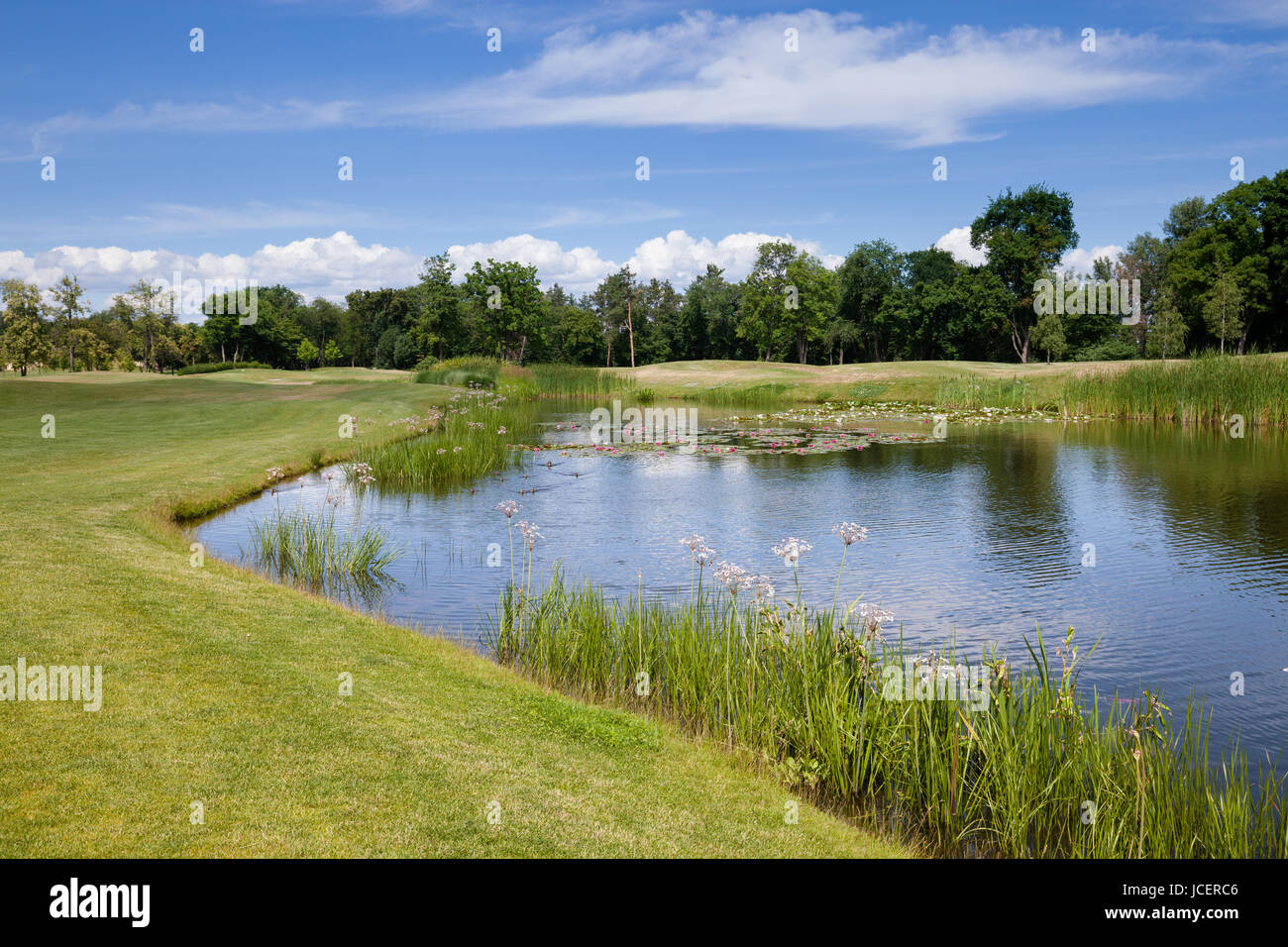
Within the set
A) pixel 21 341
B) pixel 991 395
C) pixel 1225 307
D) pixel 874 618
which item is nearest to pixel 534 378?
pixel 991 395

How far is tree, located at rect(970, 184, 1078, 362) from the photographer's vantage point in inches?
2948

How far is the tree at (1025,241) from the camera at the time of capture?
7488cm

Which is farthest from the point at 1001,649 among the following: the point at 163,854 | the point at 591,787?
the point at 163,854

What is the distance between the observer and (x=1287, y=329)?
6856 cm

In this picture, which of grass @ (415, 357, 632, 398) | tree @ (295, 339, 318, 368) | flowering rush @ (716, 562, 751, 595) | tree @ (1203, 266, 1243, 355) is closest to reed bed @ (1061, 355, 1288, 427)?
grass @ (415, 357, 632, 398)

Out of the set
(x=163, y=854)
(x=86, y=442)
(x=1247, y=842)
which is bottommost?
(x=1247, y=842)

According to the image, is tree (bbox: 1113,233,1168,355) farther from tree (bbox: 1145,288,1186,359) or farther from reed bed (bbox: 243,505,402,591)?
reed bed (bbox: 243,505,402,591)

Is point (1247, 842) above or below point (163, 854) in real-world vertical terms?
below

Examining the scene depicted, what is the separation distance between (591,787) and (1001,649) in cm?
557

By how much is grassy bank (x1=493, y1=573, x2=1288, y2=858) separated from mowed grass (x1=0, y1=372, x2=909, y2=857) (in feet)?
1.68

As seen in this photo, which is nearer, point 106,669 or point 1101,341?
point 106,669

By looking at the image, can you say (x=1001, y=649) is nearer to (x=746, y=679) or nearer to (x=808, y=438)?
(x=746, y=679)

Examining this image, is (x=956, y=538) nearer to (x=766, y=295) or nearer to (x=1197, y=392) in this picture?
(x=1197, y=392)

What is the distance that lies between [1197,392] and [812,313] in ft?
185
